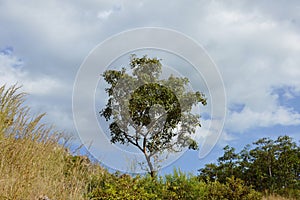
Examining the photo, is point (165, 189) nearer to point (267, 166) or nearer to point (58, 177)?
point (58, 177)

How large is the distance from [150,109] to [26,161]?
7361 millimetres

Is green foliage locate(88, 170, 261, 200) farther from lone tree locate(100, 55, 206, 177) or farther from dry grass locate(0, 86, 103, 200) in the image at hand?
lone tree locate(100, 55, 206, 177)

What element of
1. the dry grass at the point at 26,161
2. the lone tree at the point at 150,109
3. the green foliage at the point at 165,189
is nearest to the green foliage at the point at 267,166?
the lone tree at the point at 150,109

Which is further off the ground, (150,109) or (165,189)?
(150,109)

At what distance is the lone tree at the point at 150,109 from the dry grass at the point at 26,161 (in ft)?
18.8

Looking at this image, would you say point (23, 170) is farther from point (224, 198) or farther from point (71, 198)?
point (224, 198)

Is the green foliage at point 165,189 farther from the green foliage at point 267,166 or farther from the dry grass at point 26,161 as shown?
the green foliage at point 267,166

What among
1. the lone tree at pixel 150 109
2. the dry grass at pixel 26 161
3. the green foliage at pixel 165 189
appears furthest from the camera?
the lone tree at pixel 150 109

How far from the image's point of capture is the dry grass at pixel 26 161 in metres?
5.10

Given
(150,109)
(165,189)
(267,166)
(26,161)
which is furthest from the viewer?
(267,166)

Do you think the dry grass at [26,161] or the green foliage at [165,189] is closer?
the dry grass at [26,161]

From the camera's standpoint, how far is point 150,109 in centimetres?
1271

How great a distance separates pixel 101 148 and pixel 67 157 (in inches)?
39.2

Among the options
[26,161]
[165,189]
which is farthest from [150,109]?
[26,161]
